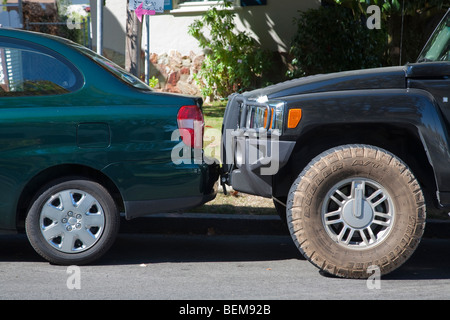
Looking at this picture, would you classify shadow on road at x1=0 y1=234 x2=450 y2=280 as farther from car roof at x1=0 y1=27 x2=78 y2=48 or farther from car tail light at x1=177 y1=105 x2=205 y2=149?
car roof at x1=0 y1=27 x2=78 y2=48

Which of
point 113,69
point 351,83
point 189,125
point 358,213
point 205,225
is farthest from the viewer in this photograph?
point 205,225

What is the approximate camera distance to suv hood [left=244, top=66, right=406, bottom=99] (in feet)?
15.2

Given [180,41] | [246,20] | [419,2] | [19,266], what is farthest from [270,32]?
[19,266]

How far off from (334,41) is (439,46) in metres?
7.40

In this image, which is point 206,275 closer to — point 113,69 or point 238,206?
point 113,69

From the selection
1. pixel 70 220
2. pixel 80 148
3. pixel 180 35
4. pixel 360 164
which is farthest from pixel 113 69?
pixel 180 35

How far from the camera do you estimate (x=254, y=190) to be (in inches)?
191

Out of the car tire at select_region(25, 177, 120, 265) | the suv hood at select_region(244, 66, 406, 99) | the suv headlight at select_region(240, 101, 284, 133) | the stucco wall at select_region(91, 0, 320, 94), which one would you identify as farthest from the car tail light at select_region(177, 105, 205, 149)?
the stucco wall at select_region(91, 0, 320, 94)

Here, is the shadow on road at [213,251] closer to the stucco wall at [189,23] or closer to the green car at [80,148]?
the green car at [80,148]

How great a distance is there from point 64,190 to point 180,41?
10.0 metres

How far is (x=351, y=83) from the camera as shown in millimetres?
4680

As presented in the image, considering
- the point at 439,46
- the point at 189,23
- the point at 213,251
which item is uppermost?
the point at 439,46

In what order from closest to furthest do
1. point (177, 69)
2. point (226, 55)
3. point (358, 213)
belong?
1. point (358, 213)
2. point (226, 55)
3. point (177, 69)

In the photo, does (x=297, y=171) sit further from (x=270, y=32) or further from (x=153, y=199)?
(x=270, y=32)
